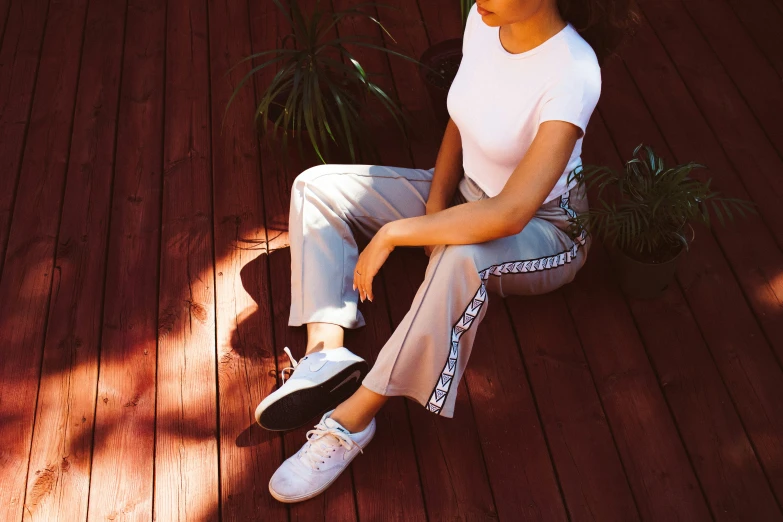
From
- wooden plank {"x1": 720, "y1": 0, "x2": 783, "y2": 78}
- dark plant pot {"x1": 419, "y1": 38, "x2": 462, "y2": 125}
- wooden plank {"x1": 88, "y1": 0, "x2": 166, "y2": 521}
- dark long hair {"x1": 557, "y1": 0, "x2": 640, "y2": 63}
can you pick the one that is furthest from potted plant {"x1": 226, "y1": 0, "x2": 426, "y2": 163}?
wooden plank {"x1": 720, "y1": 0, "x2": 783, "y2": 78}

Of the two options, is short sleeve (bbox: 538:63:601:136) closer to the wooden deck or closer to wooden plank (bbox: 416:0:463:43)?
the wooden deck

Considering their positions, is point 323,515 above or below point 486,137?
below

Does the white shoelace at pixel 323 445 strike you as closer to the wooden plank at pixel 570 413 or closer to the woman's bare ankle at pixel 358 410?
the woman's bare ankle at pixel 358 410

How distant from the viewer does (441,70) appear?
104 inches

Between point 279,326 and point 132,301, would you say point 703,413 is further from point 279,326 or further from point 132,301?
point 132,301

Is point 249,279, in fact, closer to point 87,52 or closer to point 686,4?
point 87,52

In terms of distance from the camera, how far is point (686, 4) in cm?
311

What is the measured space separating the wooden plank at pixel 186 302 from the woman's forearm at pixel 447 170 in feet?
2.33

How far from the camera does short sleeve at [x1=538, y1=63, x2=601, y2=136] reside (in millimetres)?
1707

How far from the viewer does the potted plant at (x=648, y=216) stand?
1941 mm

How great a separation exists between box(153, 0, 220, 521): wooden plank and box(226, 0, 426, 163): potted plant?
285mm

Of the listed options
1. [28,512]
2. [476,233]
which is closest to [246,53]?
[476,233]

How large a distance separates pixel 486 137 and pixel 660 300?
0.77 meters

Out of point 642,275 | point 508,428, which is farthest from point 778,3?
point 508,428
